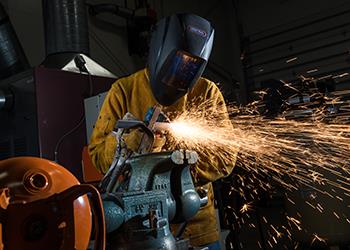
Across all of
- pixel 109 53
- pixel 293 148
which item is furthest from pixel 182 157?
pixel 109 53

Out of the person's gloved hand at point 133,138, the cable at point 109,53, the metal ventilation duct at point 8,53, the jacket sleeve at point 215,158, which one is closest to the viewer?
the person's gloved hand at point 133,138

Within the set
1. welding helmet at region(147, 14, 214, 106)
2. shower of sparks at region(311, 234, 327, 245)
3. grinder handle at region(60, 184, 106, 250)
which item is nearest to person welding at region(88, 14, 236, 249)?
welding helmet at region(147, 14, 214, 106)

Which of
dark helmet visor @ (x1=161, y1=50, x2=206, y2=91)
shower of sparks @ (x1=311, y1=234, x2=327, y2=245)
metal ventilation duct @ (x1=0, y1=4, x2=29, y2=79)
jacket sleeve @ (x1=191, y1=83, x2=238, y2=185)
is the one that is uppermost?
metal ventilation duct @ (x1=0, y1=4, x2=29, y2=79)

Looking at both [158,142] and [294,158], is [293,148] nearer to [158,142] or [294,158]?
[294,158]

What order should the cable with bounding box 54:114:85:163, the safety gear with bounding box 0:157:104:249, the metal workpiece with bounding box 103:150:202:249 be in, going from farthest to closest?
the cable with bounding box 54:114:85:163 → the metal workpiece with bounding box 103:150:202:249 → the safety gear with bounding box 0:157:104:249

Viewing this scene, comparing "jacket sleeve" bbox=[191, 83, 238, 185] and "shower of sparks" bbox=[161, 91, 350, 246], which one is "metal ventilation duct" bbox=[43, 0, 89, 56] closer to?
"shower of sparks" bbox=[161, 91, 350, 246]

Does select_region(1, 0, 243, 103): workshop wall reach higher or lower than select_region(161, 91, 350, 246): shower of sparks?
higher

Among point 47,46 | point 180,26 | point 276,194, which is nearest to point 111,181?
point 180,26

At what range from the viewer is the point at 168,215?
1.08 m

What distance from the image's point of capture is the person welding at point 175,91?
1.56 m

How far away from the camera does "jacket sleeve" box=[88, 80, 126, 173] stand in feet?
5.10

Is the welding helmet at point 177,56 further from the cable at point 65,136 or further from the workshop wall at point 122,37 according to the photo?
the workshop wall at point 122,37

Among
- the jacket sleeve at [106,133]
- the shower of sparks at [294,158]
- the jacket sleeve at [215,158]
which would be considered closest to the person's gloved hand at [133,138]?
the jacket sleeve at [106,133]

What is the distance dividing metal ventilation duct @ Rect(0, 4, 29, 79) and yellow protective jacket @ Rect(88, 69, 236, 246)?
154cm
